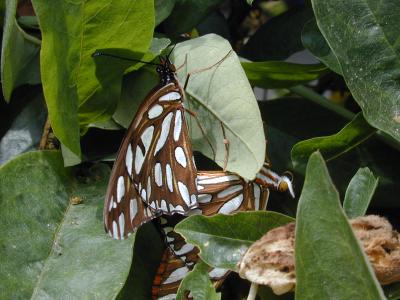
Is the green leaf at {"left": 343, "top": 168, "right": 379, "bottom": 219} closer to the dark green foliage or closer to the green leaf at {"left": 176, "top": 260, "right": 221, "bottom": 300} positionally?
the dark green foliage

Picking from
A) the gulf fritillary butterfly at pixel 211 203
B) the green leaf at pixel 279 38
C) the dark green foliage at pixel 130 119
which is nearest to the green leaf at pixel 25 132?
the dark green foliage at pixel 130 119

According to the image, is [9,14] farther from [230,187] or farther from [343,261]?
[343,261]

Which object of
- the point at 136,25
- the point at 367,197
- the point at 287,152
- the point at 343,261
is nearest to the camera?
the point at 343,261

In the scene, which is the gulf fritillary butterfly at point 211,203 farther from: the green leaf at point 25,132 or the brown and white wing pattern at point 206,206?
the green leaf at point 25,132

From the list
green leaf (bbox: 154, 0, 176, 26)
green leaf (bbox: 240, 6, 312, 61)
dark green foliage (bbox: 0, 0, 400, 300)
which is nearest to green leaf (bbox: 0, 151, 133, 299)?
dark green foliage (bbox: 0, 0, 400, 300)

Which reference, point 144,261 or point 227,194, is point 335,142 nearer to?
point 227,194

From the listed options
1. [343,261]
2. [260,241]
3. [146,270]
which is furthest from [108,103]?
[343,261]
